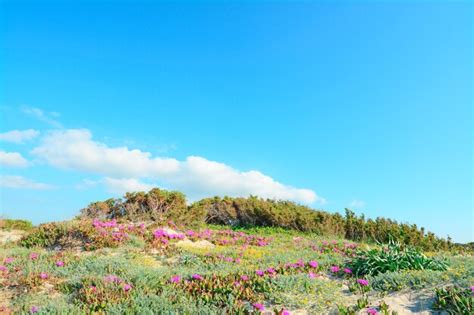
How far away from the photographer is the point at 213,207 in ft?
76.1

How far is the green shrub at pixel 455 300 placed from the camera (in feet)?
16.9

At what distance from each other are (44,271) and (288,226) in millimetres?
14529

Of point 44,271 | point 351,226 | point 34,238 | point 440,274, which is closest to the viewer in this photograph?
point 440,274

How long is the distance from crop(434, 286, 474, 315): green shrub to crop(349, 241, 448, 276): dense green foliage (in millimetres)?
2016

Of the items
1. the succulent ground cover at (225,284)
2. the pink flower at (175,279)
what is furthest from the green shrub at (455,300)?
the pink flower at (175,279)

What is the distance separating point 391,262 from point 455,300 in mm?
2757

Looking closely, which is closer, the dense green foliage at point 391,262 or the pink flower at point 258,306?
the pink flower at point 258,306

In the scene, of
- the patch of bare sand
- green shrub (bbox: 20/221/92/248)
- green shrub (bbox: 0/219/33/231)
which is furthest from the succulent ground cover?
green shrub (bbox: 0/219/33/231)

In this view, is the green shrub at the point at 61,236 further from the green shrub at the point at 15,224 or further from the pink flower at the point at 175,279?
the pink flower at the point at 175,279

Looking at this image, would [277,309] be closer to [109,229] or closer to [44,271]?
[44,271]

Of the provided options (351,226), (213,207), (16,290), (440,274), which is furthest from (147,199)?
(440,274)

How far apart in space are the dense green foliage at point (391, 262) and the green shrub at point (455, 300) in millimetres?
2016

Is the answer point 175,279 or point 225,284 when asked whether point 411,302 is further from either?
point 175,279

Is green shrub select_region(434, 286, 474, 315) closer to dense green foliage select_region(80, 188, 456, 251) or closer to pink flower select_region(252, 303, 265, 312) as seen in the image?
pink flower select_region(252, 303, 265, 312)
